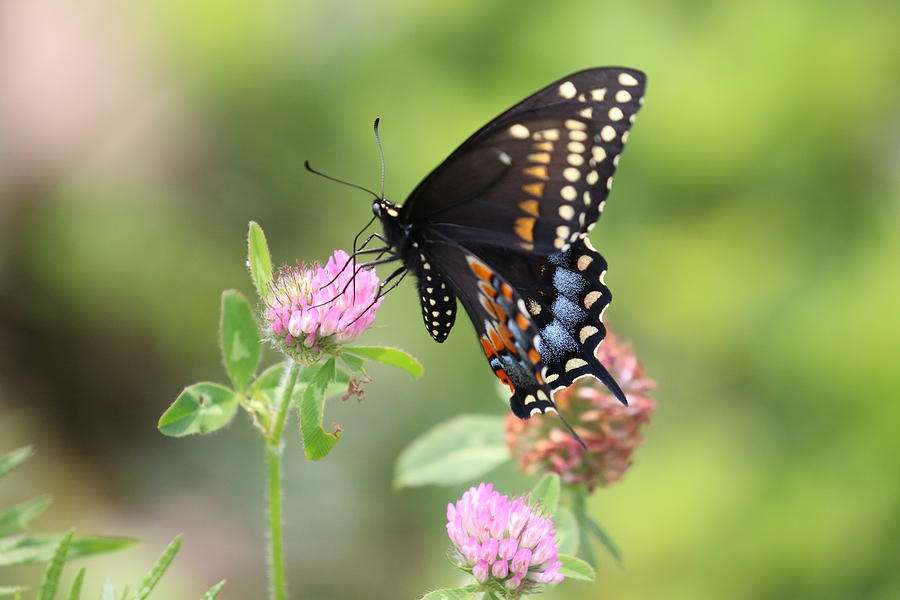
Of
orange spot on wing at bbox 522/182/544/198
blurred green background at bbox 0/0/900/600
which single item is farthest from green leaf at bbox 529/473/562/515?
blurred green background at bbox 0/0/900/600

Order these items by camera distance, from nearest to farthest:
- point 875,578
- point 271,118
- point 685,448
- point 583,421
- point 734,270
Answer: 1. point 583,421
2. point 875,578
3. point 685,448
4. point 734,270
5. point 271,118

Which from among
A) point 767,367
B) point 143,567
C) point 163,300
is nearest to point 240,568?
point 143,567

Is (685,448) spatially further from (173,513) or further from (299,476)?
(173,513)

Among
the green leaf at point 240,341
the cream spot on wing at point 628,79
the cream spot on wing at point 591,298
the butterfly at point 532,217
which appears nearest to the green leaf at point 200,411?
the green leaf at point 240,341

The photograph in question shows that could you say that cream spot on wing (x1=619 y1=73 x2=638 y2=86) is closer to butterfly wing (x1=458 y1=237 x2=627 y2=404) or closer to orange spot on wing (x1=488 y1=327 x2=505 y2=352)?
butterfly wing (x1=458 y1=237 x2=627 y2=404)

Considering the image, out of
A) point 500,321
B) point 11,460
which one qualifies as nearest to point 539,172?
point 500,321

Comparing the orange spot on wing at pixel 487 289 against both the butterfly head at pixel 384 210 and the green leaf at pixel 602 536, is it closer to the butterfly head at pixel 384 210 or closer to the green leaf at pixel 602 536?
the butterfly head at pixel 384 210
